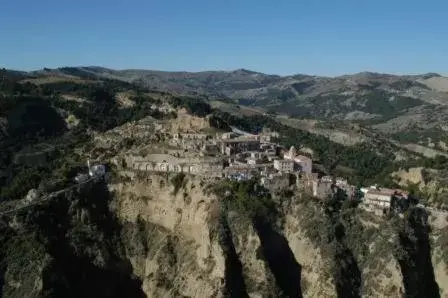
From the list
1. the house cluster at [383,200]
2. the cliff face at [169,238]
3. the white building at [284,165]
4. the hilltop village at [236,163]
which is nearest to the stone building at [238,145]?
the hilltop village at [236,163]

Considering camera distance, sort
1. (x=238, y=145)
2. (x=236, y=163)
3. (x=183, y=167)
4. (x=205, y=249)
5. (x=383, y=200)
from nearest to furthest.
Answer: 1. (x=205, y=249)
2. (x=383, y=200)
3. (x=183, y=167)
4. (x=236, y=163)
5. (x=238, y=145)

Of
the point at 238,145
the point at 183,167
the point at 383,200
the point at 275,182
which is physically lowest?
the point at 383,200

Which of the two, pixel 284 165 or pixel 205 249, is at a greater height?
pixel 284 165

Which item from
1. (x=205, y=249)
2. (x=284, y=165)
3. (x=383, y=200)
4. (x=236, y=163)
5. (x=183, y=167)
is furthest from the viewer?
(x=284, y=165)

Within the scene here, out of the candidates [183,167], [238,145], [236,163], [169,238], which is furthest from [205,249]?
[238,145]

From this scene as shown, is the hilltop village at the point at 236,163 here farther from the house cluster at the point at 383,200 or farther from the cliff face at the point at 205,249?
the cliff face at the point at 205,249

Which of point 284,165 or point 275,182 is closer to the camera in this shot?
point 275,182

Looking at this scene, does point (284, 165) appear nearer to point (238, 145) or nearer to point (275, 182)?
point (275, 182)

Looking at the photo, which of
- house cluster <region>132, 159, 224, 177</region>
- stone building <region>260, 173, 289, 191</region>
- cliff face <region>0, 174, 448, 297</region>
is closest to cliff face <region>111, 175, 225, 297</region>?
cliff face <region>0, 174, 448, 297</region>

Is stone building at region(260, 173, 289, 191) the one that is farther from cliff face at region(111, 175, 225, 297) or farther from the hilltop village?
→ cliff face at region(111, 175, 225, 297)
